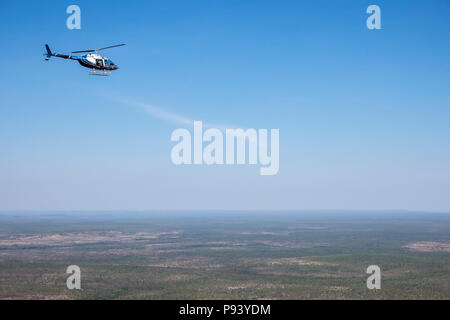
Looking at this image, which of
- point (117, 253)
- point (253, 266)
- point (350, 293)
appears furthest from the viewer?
point (117, 253)

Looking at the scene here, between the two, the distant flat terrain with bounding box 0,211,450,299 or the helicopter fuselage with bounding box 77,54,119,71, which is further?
the distant flat terrain with bounding box 0,211,450,299

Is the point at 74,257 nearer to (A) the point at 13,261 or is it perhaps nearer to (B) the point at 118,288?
(A) the point at 13,261

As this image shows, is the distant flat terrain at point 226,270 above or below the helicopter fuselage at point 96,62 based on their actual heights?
below

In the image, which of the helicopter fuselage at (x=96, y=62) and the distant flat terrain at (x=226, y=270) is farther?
the distant flat terrain at (x=226, y=270)

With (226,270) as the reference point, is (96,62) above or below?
above

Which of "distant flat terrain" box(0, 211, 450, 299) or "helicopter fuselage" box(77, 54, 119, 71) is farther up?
"helicopter fuselage" box(77, 54, 119, 71)

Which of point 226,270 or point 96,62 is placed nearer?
point 96,62

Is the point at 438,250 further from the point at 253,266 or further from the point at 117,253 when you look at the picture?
the point at 117,253

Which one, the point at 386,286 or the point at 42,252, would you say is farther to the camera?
the point at 42,252
